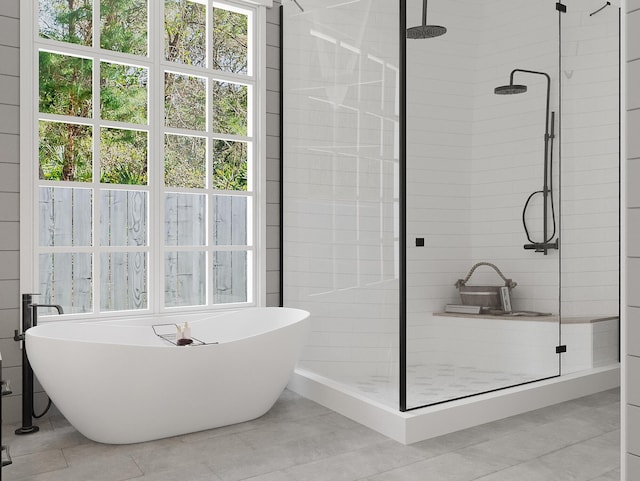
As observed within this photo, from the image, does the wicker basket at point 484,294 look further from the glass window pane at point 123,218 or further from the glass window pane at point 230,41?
the glass window pane at point 230,41

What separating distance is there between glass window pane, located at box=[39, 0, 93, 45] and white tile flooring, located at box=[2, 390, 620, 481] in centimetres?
361

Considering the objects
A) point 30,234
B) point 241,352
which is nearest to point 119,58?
point 30,234

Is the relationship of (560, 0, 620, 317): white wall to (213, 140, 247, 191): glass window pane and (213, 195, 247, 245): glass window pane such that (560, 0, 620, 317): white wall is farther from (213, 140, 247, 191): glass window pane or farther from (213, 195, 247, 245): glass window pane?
(213, 140, 247, 191): glass window pane

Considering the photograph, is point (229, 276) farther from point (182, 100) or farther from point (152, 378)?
point (182, 100)

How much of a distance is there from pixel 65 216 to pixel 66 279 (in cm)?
46

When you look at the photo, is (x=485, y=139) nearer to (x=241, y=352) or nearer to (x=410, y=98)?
(x=410, y=98)

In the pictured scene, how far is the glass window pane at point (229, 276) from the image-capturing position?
13.8ft

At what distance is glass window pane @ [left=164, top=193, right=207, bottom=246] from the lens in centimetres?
402

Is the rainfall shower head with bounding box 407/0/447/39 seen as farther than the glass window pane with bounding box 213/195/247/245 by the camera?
No

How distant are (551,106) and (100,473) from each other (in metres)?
3.86

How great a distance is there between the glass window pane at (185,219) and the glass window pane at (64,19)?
7.22ft

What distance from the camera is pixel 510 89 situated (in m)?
4.31

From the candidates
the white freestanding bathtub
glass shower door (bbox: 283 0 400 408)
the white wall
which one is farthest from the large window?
the white wall
